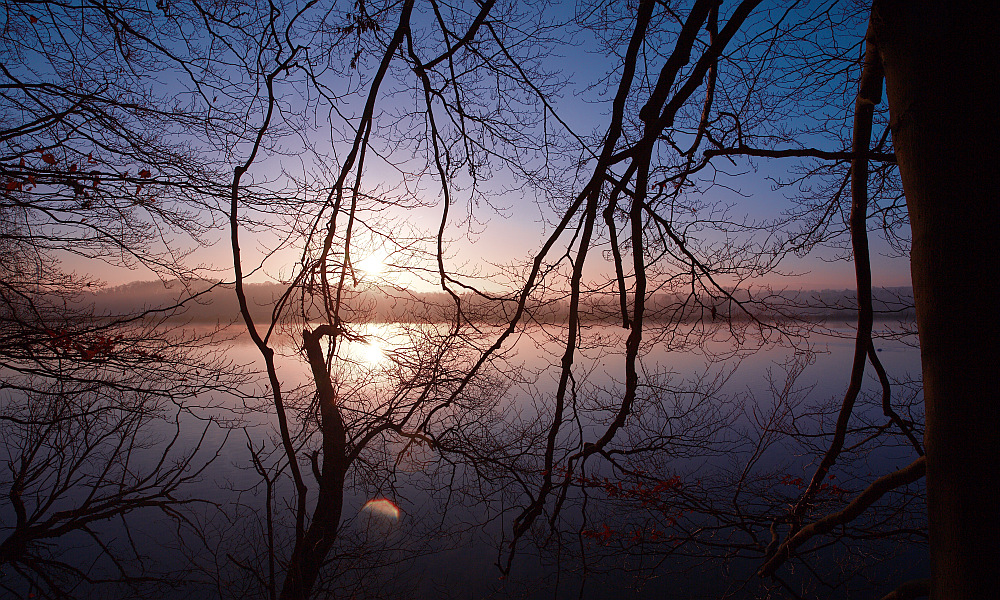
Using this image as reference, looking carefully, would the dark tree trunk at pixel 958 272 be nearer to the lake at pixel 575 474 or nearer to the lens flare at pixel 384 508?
the lake at pixel 575 474

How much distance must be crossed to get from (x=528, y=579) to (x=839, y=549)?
4141mm

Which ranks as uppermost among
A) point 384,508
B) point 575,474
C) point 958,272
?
point 958,272

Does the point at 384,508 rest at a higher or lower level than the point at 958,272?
lower

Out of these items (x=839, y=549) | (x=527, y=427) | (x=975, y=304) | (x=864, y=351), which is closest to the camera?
(x=975, y=304)

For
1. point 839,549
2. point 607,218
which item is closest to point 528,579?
point 839,549

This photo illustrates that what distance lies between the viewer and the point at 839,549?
5.97 metres

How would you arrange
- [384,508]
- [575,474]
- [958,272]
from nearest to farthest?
[958,272], [575,474], [384,508]

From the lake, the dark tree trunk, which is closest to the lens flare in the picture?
the lake

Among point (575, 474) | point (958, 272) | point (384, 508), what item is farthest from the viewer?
point (384, 508)

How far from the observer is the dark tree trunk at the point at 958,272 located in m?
1.13

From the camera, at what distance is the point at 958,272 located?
3.82 ft

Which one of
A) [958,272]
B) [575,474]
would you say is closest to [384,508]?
[575,474]

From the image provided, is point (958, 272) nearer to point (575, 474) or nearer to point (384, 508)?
point (575, 474)

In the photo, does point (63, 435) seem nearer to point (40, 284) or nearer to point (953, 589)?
point (40, 284)
